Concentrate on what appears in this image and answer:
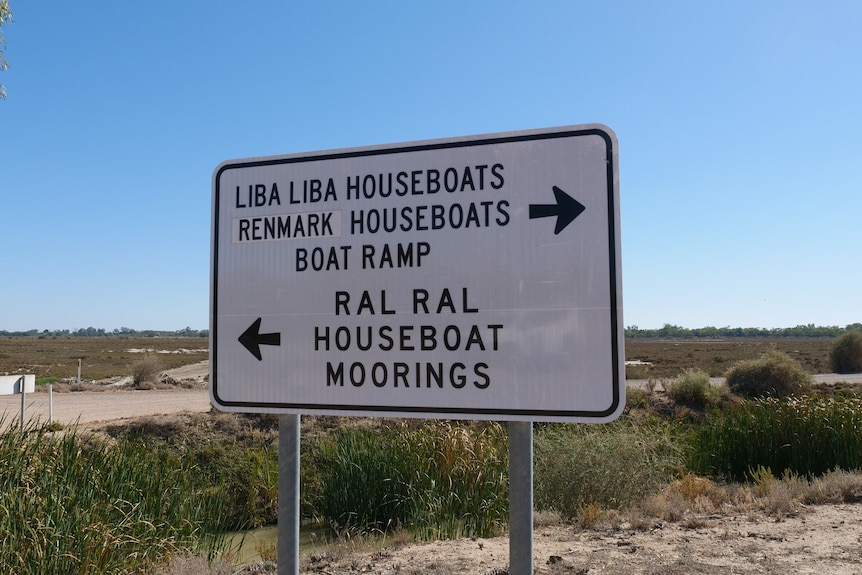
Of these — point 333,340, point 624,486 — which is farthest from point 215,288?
point 624,486

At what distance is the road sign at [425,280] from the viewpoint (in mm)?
2133

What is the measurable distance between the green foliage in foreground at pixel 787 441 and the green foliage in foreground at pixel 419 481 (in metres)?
3.88

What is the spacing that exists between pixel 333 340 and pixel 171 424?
44.7 ft

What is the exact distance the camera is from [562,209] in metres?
2.19

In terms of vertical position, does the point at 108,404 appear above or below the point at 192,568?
below

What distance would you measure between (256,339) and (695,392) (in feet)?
70.9

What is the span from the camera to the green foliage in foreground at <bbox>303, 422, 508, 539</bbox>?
743cm

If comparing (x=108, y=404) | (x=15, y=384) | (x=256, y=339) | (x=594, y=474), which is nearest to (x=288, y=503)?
(x=256, y=339)

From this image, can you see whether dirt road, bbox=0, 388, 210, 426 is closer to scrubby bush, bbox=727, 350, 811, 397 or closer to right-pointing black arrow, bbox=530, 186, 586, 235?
right-pointing black arrow, bbox=530, 186, 586, 235

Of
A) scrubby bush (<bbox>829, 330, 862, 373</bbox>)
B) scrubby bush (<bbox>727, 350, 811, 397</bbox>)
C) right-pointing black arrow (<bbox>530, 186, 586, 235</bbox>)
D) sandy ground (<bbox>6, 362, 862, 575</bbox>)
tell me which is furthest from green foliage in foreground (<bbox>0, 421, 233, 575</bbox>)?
scrubby bush (<bbox>829, 330, 862, 373</bbox>)

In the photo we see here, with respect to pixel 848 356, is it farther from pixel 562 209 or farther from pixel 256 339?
pixel 256 339

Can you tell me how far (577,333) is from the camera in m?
2.12

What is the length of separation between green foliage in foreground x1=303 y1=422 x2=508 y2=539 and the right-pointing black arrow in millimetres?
5459

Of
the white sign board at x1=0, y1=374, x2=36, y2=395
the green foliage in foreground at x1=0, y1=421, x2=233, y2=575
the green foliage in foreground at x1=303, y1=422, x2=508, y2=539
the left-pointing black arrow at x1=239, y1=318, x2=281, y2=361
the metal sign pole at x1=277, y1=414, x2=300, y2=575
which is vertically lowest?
the green foliage in foreground at x1=303, y1=422, x2=508, y2=539
